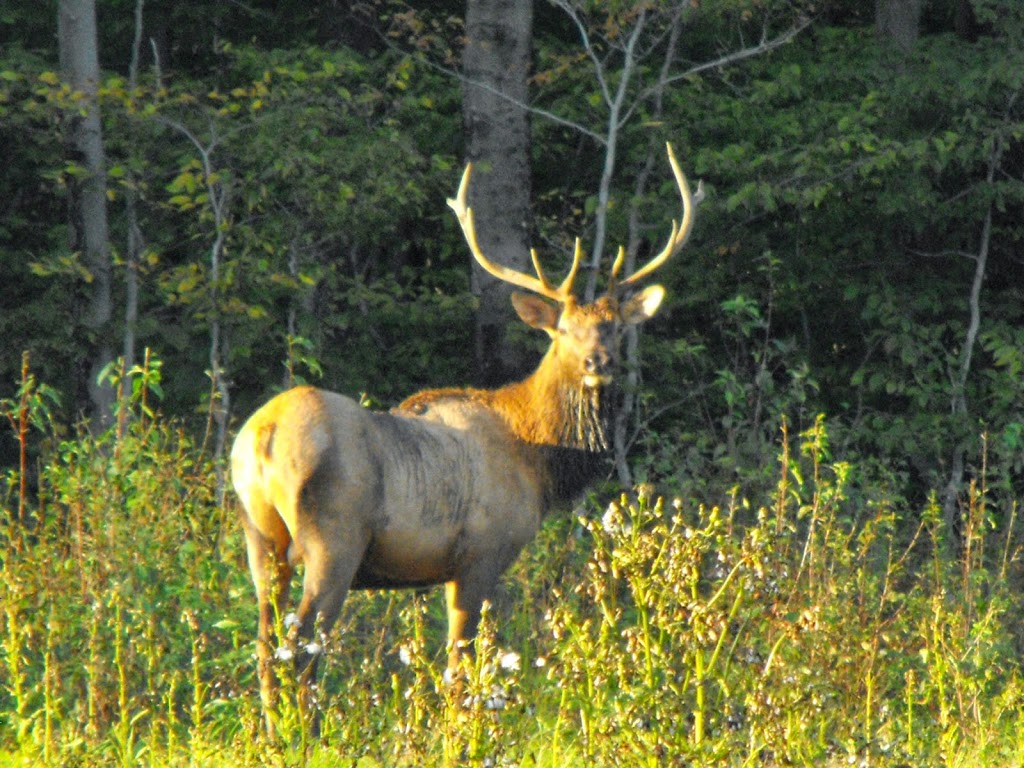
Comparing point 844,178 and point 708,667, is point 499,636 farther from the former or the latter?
point 844,178

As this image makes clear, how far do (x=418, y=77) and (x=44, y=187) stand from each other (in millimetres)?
2841

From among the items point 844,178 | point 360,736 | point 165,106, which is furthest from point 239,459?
point 844,178

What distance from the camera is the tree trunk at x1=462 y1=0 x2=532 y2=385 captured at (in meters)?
11.4

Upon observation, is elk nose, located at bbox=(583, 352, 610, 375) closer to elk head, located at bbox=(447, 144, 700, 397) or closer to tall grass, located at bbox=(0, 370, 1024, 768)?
elk head, located at bbox=(447, 144, 700, 397)

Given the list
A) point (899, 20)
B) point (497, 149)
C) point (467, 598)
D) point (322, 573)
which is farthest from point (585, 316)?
point (899, 20)

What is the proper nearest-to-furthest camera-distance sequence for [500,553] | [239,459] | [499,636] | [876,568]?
[239,459]
[500,553]
[499,636]
[876,568]

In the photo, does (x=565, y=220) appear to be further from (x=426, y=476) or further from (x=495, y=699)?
(x=495, y=699)

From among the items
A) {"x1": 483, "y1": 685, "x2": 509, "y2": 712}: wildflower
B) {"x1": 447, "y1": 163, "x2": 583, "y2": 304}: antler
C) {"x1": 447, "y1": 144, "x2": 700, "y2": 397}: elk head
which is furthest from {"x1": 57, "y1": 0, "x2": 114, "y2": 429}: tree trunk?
{"x1": 483, "y1": 685, "x2": 509, "y2": 712}: wildflower

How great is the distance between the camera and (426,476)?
22.3 feet

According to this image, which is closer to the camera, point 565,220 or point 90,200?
point 90,200

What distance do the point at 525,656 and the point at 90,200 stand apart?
5912mm

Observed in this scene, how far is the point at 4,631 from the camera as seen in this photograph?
663 centimetres

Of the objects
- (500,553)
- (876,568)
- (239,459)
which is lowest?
(876,568)

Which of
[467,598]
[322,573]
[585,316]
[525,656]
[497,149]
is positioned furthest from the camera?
[497,149]
